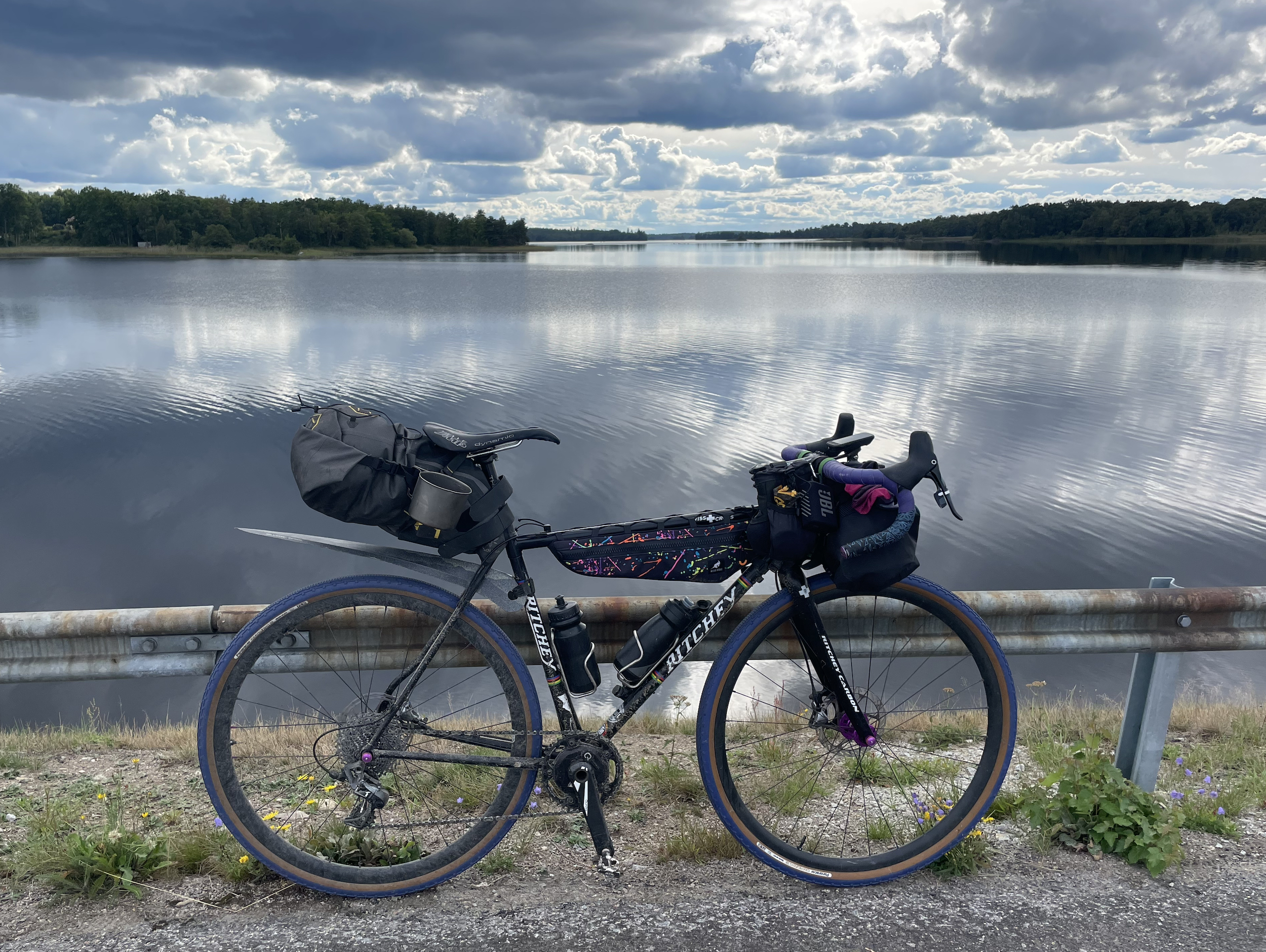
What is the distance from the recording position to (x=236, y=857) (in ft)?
10.0

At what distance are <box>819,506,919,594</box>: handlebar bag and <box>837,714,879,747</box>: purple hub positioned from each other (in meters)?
0.58

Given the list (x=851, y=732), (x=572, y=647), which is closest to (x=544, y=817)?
(x=572, y=647)

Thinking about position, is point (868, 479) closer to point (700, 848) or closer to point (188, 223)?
point (700, 848)

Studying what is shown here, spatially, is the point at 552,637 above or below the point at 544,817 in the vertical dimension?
above

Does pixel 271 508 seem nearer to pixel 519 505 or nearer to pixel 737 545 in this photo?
pixel 519 505

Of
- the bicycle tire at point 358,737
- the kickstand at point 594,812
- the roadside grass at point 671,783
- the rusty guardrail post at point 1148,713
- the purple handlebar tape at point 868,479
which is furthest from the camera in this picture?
the roadside grass at point 671,783

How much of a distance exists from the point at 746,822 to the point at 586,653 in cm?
83

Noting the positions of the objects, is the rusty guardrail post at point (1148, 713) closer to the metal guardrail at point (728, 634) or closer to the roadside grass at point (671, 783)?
the metal guardrail at point (728, 634)

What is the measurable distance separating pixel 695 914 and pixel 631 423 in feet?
63.8

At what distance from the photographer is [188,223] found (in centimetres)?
14638

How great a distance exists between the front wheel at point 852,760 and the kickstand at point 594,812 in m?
0.39

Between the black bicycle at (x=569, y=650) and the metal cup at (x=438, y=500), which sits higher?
the metal cup at (x=438, y=500)

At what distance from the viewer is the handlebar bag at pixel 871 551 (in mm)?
2831

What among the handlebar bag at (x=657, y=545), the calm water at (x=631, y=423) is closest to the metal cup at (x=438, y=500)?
the handlebar bag at (x=657, y=545)
